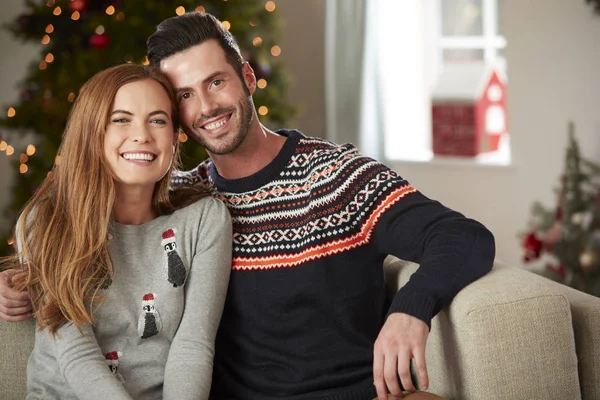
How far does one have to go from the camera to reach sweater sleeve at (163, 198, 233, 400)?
164cm

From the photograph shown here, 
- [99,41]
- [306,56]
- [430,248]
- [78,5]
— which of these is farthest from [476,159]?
[430,248]

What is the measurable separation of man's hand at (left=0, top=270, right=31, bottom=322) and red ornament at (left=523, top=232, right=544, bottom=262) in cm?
219

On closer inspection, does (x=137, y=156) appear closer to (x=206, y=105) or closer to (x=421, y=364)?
(x=206, y=105)

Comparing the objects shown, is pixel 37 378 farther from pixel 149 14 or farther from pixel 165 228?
Answer: pixel 149 14

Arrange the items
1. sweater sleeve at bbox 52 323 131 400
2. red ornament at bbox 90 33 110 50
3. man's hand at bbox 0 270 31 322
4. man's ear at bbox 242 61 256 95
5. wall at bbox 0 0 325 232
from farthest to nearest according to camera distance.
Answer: wall at bbox 0 0 325 232 < red ornament at bbox 90 33 110 50 < man's ear at bbox 242 61 256 95 < man's hand at bbox 0 270 31 322 < sweater sleeve at bbox 52 323 131 400

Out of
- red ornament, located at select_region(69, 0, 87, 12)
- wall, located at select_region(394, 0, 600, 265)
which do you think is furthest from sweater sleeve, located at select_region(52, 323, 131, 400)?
wall, located at select_region(394, 0, 600, 265)

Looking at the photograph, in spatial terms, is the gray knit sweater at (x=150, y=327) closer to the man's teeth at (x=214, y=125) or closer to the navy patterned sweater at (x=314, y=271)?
the navy patterned sweater at (x=314, y=271)

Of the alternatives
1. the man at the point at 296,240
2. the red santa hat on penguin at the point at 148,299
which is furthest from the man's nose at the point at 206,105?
the red santa hat on penguin at the point at 148,299

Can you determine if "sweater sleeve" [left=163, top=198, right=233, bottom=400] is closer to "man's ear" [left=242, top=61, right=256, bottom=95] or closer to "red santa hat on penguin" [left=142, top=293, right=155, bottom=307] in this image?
"red santa hat on penguin" [left=142, top=293, right=155, bottom=307]

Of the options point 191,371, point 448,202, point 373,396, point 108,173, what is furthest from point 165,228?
point 448,202

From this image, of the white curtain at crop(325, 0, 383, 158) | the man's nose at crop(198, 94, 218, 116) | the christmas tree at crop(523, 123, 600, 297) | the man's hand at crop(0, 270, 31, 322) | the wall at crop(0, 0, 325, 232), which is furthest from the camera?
the wall at crop(0, 0, 325, 232)

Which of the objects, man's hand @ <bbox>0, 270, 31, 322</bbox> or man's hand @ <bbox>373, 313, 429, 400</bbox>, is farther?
man's hand @ <bbox>0, 270, 31, 322</bbox>

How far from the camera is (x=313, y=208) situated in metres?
1.80

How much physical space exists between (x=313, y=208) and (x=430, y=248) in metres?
0.31
